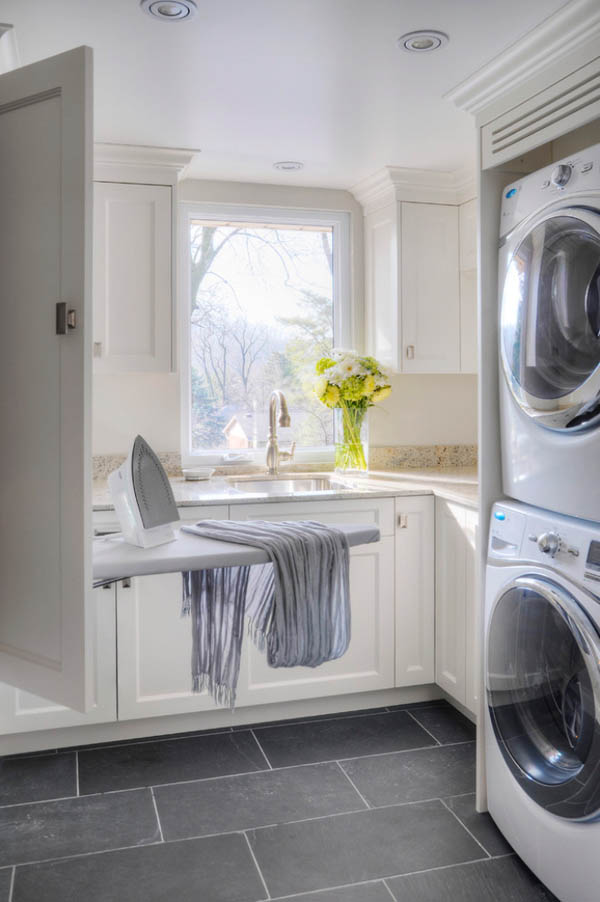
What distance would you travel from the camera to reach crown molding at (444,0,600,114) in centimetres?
188

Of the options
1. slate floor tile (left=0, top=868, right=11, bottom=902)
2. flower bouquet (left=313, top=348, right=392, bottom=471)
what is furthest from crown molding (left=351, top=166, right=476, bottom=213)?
slate floor tile (left=0, top=868, right=11, bottom=902)

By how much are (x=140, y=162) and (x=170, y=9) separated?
45.7 inches

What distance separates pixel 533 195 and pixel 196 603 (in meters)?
1.36

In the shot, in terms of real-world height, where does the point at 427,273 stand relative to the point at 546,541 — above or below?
above

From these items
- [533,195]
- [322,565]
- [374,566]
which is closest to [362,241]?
[374,566]

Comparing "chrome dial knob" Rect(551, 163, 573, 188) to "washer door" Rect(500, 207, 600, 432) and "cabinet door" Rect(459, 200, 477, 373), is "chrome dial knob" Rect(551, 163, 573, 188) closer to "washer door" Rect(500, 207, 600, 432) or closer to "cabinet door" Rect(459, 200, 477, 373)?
"washer door" Rect(500, 207, 600, 432)

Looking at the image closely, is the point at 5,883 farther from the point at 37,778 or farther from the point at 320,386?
the point at 320,386

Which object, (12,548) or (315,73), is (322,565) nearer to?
(12,548)

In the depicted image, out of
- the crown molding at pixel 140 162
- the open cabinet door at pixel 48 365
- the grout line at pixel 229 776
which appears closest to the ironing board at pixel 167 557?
the open cabinet door at pixel 48 365

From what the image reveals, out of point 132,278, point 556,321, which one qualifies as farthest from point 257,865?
point 132,278

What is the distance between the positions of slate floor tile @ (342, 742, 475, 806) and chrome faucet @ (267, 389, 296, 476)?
4.50 feet

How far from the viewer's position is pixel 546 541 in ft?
6.24

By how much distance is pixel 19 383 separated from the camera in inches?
55.4

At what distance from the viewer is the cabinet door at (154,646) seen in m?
2.82
